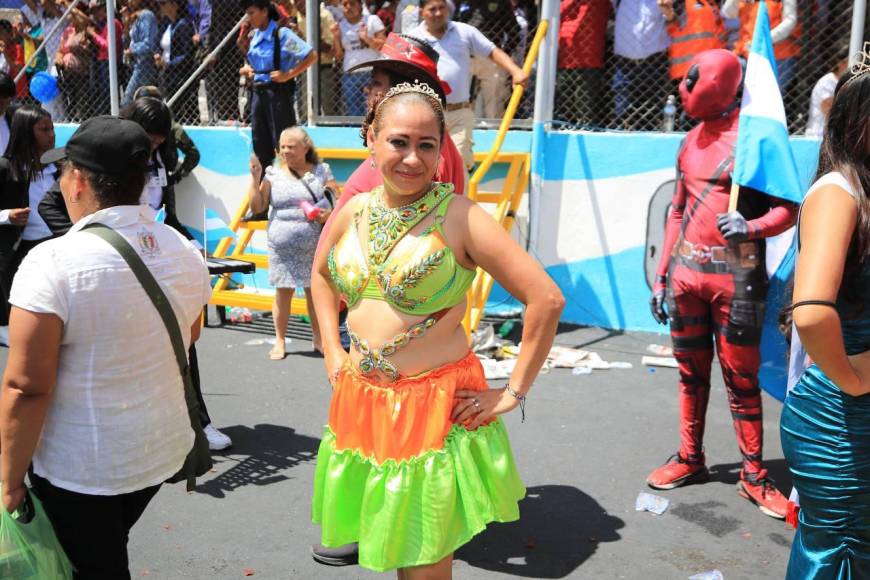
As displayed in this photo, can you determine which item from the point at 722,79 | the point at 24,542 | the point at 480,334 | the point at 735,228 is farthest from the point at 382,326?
the point at 480,334

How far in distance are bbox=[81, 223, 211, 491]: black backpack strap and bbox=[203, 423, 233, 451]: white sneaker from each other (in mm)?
2074

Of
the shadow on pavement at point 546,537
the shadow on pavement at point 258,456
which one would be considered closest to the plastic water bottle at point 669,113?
the shadow on pavement at point 546,537

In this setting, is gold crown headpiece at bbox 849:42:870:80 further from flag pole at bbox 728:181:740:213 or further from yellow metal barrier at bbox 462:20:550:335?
yellow metal barrier at bbox 462:20:550:335

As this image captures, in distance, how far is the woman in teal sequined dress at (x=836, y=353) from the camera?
218cm

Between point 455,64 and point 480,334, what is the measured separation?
2.24 metres

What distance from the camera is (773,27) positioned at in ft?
23.2

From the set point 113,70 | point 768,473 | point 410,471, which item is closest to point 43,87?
point 113,70

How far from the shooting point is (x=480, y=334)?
693cm

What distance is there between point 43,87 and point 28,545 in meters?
9.66

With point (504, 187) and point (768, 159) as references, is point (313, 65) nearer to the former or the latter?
point (504, 187)

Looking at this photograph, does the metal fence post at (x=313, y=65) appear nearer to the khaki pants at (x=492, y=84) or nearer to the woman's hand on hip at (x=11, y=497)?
the khaki pants at (x=492, y=84)

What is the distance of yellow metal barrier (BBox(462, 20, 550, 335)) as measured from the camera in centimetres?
672

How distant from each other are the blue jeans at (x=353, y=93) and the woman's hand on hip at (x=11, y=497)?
6.96 meters

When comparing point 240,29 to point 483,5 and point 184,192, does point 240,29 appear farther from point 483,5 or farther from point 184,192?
point 483,5
